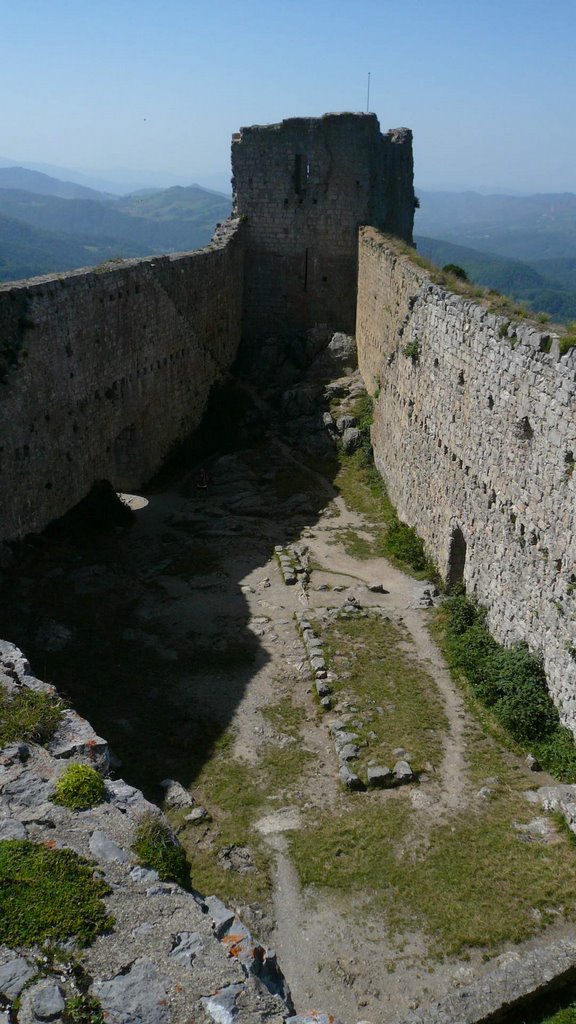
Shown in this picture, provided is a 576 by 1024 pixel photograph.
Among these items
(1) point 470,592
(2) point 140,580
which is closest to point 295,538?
(2) point 140,580

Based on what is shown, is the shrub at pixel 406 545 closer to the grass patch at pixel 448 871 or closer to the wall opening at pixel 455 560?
the wall opening at pixel 455 560

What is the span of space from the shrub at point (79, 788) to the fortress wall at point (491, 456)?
6286mm

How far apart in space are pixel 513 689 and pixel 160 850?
6.70 metres

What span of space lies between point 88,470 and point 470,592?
9.07 metres

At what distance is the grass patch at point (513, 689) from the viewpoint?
37.2 feet

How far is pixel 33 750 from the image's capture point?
28.1 ft

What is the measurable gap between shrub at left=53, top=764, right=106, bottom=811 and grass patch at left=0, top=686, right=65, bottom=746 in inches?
32.3

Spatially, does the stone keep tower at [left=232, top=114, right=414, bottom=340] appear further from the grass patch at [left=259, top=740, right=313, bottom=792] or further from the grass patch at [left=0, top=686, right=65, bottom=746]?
the grass patch at [left=0, top=686, right=65, bottom=746]

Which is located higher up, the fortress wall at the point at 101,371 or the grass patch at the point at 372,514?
the fortress wall at the point at 101,371

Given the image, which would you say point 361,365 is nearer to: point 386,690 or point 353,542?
point 353,542

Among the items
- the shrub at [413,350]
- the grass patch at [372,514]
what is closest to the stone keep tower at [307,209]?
the grass patch at [372,514]

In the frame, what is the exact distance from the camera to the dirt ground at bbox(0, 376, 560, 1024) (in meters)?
8.60

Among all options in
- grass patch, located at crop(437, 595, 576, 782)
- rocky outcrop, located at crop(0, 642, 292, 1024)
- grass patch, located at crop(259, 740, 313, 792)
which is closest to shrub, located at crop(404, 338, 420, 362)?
grass patch, located at crop(437, 595, 576, 782)

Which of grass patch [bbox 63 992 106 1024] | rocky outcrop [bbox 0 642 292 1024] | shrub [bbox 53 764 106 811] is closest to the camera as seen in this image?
grass patch [bbox 63 992 106 1024]
